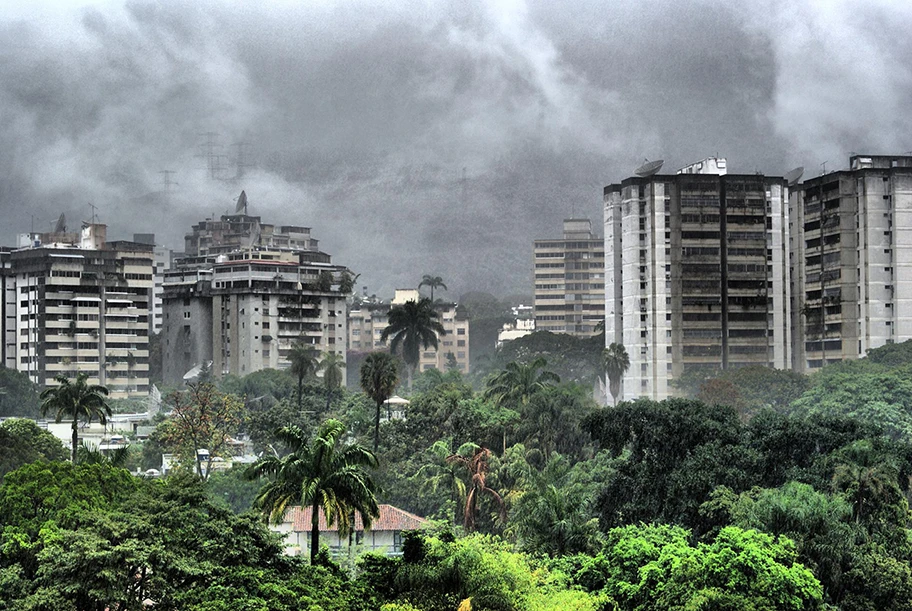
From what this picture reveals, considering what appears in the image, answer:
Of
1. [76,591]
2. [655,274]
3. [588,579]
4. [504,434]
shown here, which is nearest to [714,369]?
[655,274]

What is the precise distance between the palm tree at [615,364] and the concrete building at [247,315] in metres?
49.0

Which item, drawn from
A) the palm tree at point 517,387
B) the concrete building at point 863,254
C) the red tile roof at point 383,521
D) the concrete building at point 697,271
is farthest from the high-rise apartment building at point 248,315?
the red tile roof at point 383,521

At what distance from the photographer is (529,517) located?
52.4m

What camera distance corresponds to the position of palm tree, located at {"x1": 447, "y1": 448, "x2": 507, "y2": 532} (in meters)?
66.6

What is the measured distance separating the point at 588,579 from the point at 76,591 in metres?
17.1

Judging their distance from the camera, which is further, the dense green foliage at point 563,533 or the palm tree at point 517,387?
the palm tree at point 517,387

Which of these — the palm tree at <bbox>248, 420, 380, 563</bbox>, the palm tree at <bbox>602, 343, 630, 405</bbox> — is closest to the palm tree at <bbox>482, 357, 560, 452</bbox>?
the palm tree at <bbox>248, 420, 380, 563</bbox>

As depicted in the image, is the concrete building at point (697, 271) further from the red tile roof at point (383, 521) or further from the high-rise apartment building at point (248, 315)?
the red tile roof at point (383, 521)

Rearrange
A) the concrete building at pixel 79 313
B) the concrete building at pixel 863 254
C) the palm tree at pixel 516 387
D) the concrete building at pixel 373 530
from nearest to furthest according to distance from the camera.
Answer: the concrete building at pixel 373 530 < the palm tree at pixel 516 387 < the concrete building at pixel 863 254 < the concrete building at pixel 79 313

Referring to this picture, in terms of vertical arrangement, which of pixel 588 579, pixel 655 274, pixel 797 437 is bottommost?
pixel 588 579

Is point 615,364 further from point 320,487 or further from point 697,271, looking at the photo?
point 320,487

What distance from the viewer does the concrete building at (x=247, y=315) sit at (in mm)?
178500

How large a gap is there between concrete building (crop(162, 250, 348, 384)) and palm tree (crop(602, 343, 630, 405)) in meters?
49.0

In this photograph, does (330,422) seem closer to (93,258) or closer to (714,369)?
(714,369)
